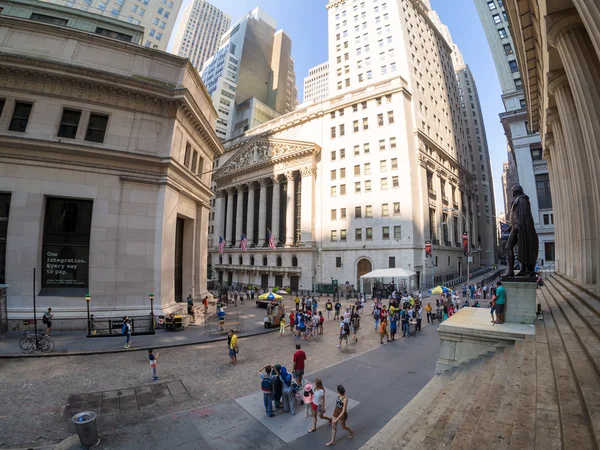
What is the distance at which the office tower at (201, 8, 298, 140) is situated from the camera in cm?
8969

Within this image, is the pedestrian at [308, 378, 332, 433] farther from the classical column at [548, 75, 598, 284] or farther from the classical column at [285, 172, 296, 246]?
the classical column at [285, 172, 296, 246]

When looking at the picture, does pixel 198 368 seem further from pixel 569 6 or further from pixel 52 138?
pixel 569 6

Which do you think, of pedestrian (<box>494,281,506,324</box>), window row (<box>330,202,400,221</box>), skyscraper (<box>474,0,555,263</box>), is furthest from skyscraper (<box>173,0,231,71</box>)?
pedestrian (<box>494,281,506,324</box>)

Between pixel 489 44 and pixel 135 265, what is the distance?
67282 mm

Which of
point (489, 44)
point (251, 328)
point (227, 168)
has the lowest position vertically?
point (251, 328)

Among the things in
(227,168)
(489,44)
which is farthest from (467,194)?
(227,168)

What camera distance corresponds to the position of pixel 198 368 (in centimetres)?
1229

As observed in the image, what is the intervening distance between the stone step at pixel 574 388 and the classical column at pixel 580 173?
26.8 ft

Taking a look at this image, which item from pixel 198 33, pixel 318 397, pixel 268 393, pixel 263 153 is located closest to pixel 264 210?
pixel 263 153

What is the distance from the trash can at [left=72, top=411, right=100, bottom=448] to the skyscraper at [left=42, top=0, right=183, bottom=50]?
56.6m

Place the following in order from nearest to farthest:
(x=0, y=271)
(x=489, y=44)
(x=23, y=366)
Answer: (x=23, y=366)
(x=0, y=271)
(x=489, y=44)

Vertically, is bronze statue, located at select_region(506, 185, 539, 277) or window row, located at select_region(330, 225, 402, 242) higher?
window row, located at select_region(330, 225, 402, 242)

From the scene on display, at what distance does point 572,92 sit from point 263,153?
5039cm

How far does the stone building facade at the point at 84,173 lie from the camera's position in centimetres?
1734
